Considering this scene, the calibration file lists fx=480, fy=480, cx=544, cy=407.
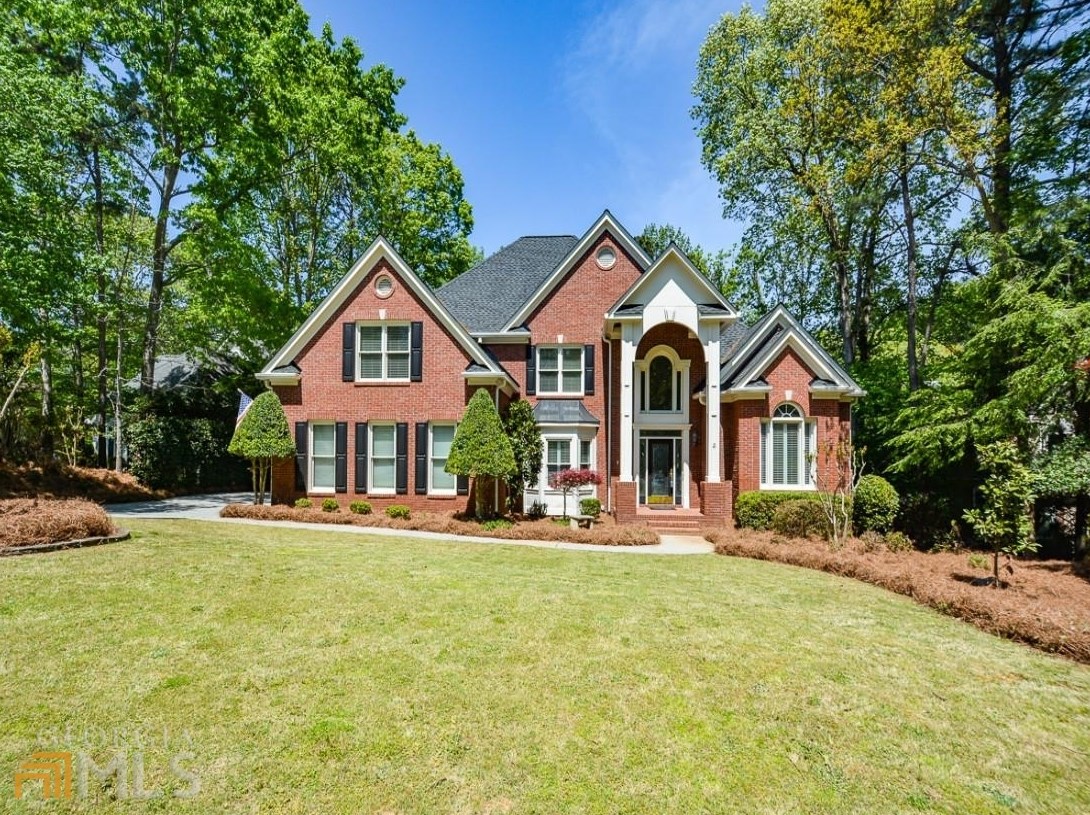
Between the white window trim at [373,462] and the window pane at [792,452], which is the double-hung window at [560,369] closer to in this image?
the white window trim at [373,462]

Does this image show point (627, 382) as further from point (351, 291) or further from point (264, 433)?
point (264, 433)

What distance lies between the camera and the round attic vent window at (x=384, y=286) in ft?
53.4

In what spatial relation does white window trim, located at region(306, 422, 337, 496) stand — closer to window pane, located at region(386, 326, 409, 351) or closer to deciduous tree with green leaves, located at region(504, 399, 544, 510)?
window pane, located at region(386, 326, 409, 351)

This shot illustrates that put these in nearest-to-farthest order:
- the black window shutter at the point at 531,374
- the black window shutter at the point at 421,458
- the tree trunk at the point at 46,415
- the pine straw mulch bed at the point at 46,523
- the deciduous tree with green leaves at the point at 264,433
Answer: the pine straw mulch bed at the point at 46,523 < the deciduous tree with green leaves at the point at 264,433 < the black window shutter at the point at 421,458 < the black window shutter at the point at 531,374 < the tree trunk at the point at 46,415

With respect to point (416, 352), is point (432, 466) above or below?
below

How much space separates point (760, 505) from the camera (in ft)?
48.1

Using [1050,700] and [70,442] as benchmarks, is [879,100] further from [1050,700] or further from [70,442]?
[70,442]

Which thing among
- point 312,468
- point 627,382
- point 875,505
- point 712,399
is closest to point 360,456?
point 312,468

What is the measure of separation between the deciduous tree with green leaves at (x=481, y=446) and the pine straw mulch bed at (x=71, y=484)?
43.7 feet

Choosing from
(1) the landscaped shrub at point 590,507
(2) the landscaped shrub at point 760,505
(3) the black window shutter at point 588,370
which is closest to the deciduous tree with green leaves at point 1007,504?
(2) the landscaped shrub at point 760,505

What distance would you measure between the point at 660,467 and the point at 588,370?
441 centimetres

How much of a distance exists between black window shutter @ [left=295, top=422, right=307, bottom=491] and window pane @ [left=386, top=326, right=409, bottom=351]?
399 centimetres

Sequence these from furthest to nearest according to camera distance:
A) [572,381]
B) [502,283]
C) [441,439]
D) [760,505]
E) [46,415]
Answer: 1. [502,283]
2. [46,415]
3. [572,381]
4. [441,439]
5. [760,505]

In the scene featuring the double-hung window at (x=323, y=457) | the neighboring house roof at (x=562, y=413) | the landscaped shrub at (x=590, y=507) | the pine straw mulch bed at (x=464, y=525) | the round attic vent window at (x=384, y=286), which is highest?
the round attic vent window at (x=384, y=286)
